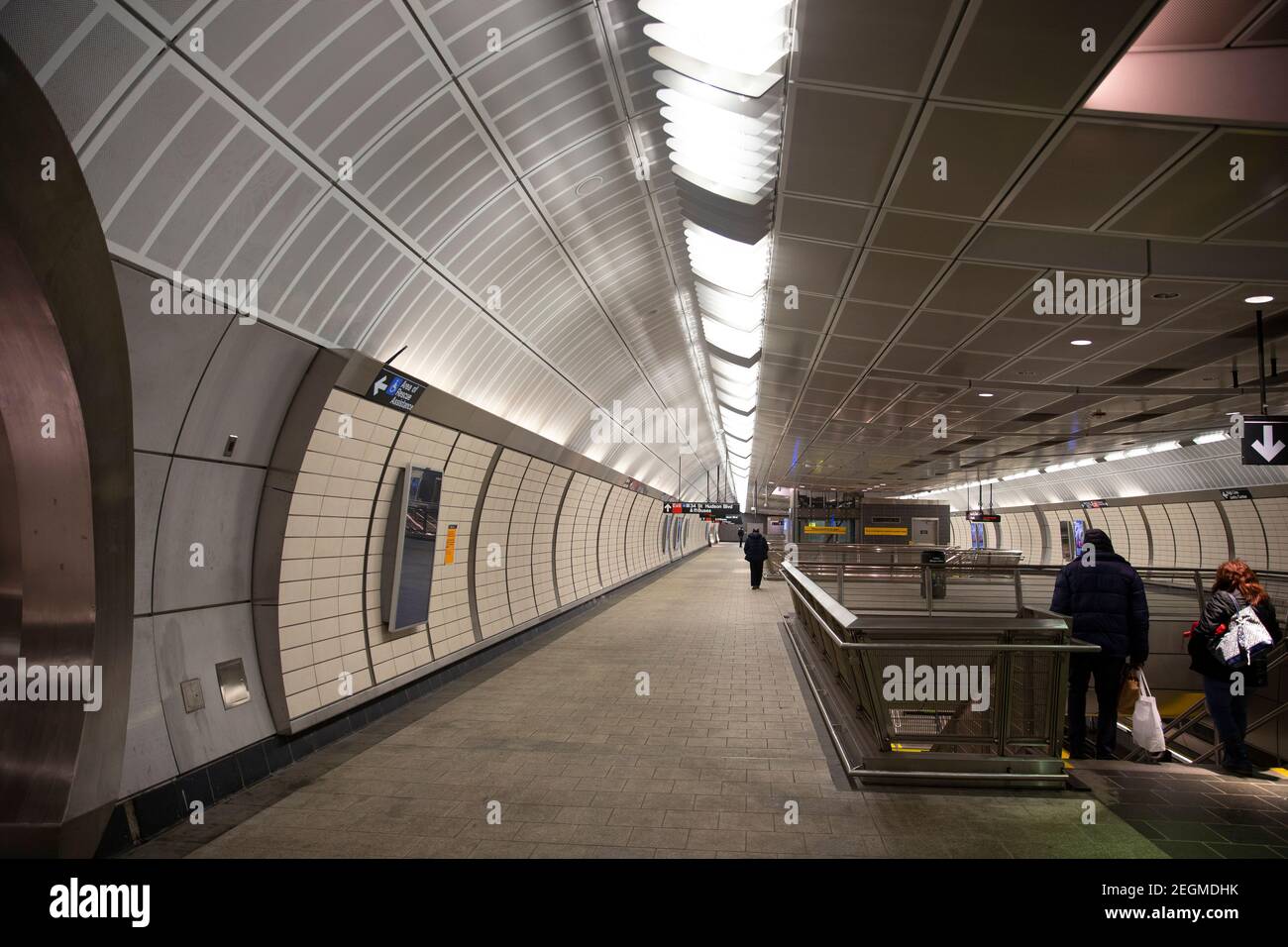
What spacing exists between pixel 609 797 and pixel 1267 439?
7.84m

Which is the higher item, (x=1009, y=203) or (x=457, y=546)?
(x=1009, y=203)

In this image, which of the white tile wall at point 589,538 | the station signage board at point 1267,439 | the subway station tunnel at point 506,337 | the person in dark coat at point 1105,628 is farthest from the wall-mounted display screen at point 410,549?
the station signage board at point 1267,439

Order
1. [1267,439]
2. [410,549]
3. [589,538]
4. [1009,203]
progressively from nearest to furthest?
[1009,203] → [1267,439] → [410,549] → [589,538]

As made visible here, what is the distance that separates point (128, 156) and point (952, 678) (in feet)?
20.8

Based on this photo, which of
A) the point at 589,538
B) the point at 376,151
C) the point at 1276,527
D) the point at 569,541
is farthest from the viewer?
the point at 1276,527

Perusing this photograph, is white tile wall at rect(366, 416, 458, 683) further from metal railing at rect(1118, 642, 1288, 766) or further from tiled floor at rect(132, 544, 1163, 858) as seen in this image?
metal railing at rect(1118, 642, 1288, 766)

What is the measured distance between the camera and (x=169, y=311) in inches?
175

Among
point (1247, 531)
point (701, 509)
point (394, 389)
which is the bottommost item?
point (1247, 531)

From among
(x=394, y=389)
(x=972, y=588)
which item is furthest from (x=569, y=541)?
(x=394, y=389)

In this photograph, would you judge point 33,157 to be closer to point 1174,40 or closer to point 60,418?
point 60,418

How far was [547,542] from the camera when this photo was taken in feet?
49.0

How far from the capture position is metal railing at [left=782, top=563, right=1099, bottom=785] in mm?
5586

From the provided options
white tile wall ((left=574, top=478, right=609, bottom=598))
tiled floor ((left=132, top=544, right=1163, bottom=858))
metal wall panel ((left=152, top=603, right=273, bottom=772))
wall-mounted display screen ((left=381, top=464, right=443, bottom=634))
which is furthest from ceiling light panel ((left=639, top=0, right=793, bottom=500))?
white tile wall ((left=574, top=478, right=609, bottom=598))

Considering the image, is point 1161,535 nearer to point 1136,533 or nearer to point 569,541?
point 1136,533
